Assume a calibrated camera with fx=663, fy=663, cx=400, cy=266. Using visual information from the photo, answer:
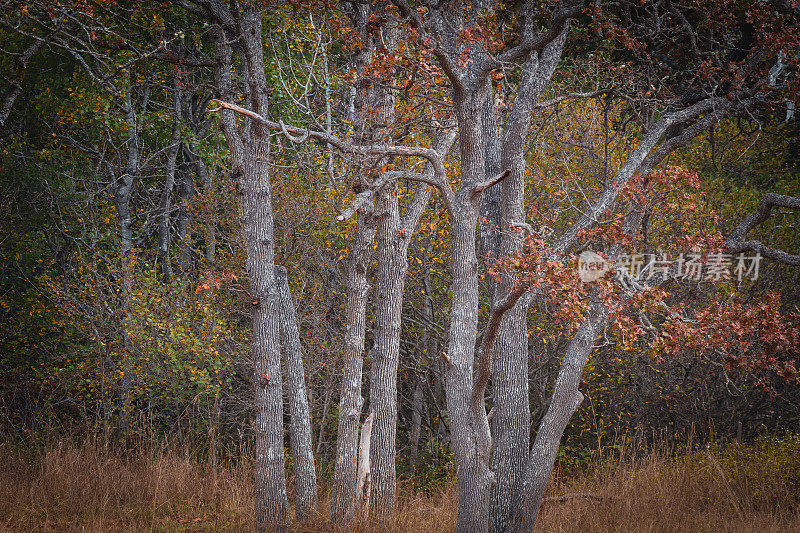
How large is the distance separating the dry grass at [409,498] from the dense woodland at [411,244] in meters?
0.23

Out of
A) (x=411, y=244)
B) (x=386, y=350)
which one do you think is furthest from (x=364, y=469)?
(x=411, y=244)

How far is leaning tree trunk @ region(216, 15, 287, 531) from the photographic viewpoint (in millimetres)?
7027

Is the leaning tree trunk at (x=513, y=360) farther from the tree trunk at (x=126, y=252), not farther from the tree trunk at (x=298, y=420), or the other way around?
the tree trunk at (x=126, y=252)

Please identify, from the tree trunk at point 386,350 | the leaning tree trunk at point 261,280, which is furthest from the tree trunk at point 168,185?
the tree trunk at point 386,350

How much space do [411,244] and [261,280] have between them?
4.21 m

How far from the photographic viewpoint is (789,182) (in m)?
10.2

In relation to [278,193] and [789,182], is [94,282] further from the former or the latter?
[789,182]

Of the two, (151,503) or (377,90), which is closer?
(377,90)

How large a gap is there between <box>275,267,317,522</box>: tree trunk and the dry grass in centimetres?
33

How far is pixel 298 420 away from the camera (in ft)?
24.8

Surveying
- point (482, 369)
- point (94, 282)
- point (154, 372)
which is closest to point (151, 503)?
point (154, 372)

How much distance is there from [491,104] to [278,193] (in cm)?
445

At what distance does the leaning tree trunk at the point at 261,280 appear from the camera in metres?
7.03

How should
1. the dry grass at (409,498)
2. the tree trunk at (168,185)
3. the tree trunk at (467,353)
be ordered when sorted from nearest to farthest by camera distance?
the tree trunk at (467,353) → the dry grass at (409,498) → the tree trunk at (168,185)
